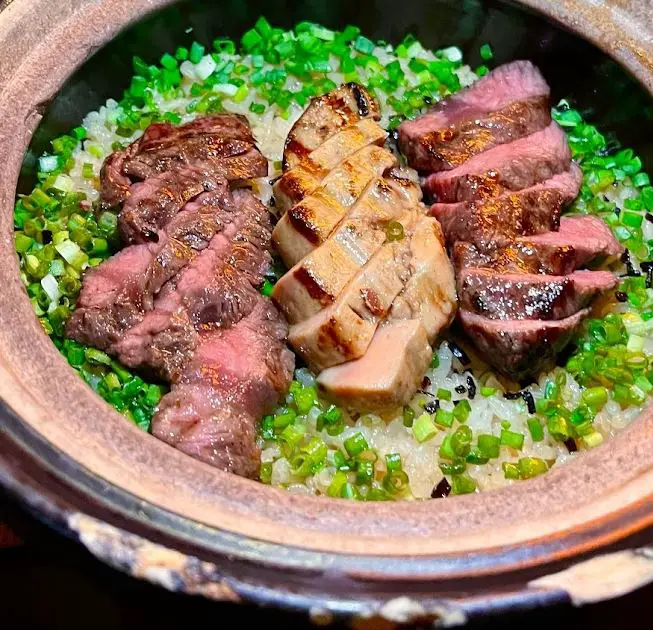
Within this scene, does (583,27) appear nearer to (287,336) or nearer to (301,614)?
(287,336)

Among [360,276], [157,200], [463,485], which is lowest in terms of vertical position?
[157,200]

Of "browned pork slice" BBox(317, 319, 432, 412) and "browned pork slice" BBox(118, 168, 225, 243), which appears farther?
"browned pork slice" BBox(118, 168, 225, 243)

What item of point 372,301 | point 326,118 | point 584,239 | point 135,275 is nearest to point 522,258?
point 584,239

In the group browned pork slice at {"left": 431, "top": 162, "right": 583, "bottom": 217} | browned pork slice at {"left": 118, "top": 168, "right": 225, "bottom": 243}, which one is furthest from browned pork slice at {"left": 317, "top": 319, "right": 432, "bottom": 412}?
browned pork slice at {"left": 118, "top": 168, "right": 225, "bottom": 243}

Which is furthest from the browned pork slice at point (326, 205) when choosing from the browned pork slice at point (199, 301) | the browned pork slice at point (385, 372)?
the browned pork slice at point (385, 372)

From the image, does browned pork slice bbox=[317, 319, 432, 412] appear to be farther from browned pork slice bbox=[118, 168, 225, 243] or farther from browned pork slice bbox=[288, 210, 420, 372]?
browned pork slice bbox=[118, 168, 225, 243]

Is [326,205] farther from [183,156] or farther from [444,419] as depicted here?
[444,419]
